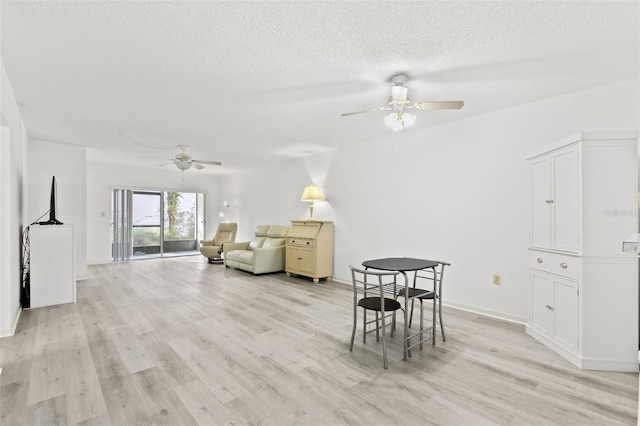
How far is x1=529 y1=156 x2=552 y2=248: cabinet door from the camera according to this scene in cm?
278

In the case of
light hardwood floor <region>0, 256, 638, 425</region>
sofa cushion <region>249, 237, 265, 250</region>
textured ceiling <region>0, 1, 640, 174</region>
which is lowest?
light hardwood floor <region>0, 256, 638, 425</region>

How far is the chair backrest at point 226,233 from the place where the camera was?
26.3ft

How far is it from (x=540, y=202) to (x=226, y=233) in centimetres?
708

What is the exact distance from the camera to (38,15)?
6.18 feet

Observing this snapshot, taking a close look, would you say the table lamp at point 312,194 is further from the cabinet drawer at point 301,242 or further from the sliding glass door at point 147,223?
the sliding glass door at point 147,223

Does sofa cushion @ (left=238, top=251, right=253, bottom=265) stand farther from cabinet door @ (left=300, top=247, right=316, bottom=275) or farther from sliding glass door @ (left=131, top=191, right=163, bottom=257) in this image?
sliding glass door @ (left=131, top=191, right=163, bottom=257)

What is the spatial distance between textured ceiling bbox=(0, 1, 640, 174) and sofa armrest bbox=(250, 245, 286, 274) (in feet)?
9.49

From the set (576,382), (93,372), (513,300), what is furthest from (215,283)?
(576,382)

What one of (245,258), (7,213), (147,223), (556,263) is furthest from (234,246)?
(556,263)

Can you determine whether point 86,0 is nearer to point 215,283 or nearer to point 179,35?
point 179,35

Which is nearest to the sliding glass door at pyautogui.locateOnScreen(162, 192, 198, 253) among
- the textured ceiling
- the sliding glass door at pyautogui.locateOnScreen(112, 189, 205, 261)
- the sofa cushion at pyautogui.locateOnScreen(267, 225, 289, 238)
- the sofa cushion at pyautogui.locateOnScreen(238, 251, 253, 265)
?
the sliding glass door at pyautogui.locateOnScreen(112, 189, 205, 261)

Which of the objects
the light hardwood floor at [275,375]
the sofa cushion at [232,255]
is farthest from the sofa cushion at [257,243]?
the light hardwood floor at [275,375]

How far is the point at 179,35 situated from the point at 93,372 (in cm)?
257

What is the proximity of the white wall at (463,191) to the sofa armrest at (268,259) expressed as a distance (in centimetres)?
130
